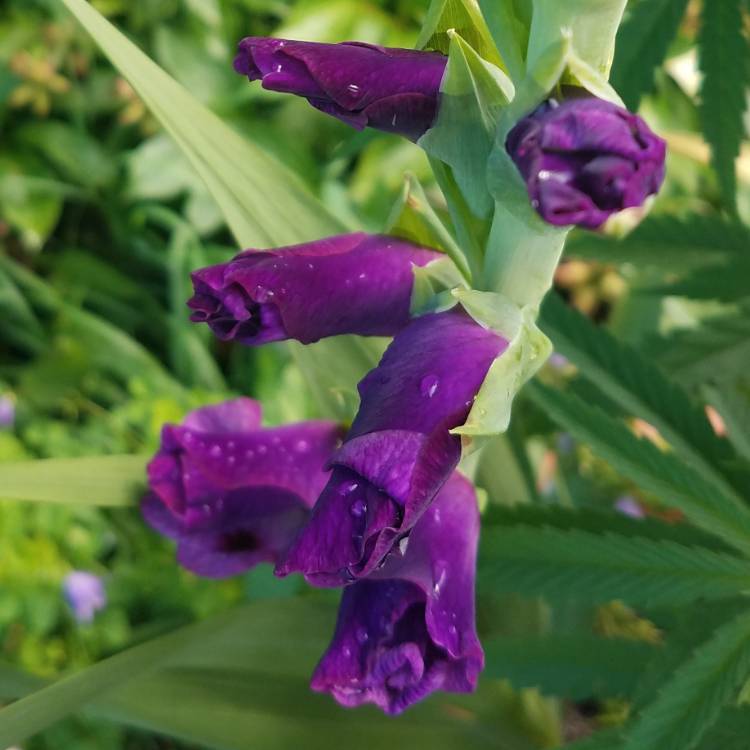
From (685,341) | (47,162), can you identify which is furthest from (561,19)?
(47,162)

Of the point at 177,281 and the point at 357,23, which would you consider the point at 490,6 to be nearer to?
the point at 177,281

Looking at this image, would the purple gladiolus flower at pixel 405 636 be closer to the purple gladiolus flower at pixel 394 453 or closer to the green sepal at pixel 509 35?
the purple gladiolus flower at pixel 394 453

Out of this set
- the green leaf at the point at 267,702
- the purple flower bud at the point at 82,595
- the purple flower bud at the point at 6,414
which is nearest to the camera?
the green leaf at the point at 267,702

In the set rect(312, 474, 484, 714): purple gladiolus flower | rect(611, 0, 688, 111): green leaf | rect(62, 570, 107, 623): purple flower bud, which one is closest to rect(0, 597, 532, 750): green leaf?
rect(312, 474, 484, 714): purple gladiolus flower

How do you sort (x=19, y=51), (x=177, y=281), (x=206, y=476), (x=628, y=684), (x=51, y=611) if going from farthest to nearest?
(x=19, y=51)
(x=177, y=281)
(x=51, y=611)
(x=628, y=684)
(x=206, y=476)

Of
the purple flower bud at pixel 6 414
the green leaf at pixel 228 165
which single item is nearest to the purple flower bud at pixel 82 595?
the purple flower bud at pixel 6 414

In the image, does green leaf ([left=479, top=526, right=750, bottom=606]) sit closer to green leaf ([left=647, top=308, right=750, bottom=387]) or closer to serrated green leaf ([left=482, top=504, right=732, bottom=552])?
serrated green leaf ([left=482, top=504, right=732, bottom=552])
